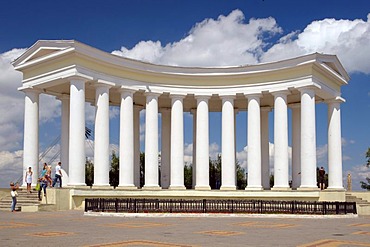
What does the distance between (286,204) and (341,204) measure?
367cm

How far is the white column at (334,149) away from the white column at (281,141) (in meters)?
6.22

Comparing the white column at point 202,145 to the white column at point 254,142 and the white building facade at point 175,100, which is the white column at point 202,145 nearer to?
the white building facade at point 175,100

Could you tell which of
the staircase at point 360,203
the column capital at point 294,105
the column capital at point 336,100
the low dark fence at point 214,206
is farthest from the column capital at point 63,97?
the staircase at point 360,203

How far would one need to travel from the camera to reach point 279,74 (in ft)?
179

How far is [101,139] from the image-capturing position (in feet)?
167

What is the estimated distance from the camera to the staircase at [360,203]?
152 ft

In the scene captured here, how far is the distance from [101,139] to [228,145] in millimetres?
13400

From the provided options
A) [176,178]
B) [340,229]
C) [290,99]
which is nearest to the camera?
[340,229]

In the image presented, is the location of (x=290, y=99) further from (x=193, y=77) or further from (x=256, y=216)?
(x=256, y=216)

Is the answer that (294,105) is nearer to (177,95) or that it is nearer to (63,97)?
(177,95)

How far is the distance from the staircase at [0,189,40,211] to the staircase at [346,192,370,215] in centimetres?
2608

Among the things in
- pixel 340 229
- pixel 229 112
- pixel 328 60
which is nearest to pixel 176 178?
pixel 229 112

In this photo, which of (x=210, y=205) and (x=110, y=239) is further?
(x=210, y=205)

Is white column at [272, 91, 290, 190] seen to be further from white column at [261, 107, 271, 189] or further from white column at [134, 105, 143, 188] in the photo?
white column at [134, 105, 143, 188]
